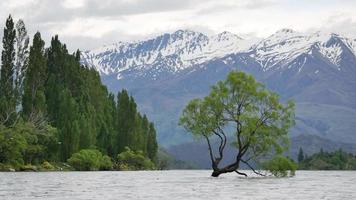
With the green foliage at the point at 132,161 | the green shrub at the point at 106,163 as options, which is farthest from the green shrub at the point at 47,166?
the green foliage at the point at 132,161

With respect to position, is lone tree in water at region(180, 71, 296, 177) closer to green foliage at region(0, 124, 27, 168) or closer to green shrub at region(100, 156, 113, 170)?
green foliage at region(0, 124, 27, 168)

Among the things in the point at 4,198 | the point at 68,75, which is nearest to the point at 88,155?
the point at 68,75

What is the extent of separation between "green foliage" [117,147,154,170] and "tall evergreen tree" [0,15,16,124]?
29205 millimetres

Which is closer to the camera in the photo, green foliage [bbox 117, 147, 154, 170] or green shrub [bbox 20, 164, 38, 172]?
green shrub [bbox 20, 164, 38, 172]

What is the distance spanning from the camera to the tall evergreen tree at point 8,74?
481ft

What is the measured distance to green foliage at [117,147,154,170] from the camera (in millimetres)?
169875

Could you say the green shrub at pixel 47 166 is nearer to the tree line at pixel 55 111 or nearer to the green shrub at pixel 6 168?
the tree line at pixel 55 111

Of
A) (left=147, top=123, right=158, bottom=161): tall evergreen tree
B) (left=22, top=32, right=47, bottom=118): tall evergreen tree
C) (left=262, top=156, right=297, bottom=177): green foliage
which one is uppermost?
(left=22, top=32, right=47, bottom=118): tall evergreen tree

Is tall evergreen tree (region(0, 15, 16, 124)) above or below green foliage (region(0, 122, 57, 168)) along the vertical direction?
above

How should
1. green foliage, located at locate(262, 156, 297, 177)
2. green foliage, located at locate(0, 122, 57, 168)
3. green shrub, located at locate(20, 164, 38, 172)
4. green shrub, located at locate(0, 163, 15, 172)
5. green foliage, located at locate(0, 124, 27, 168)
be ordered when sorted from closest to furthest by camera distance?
green foliage, located at locate(262, 156, 297, 177), green shrub, located at locate(0, 163, 15, 172), green foliage, located at locate(0, 124, 27, 168), green foliage, located at locate(0, 122, 57, 168), green shrub, located at locate(20, 164, 38, 172)

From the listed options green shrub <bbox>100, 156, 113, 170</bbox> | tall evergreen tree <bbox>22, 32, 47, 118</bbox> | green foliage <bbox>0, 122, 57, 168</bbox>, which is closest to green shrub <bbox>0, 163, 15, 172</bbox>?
green foliage <bbox>0, 122, 57, 168</bbox>

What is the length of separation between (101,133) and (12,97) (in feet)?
75.7

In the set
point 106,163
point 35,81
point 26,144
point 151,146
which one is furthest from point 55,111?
point 151,146

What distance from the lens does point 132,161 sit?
174 meters
